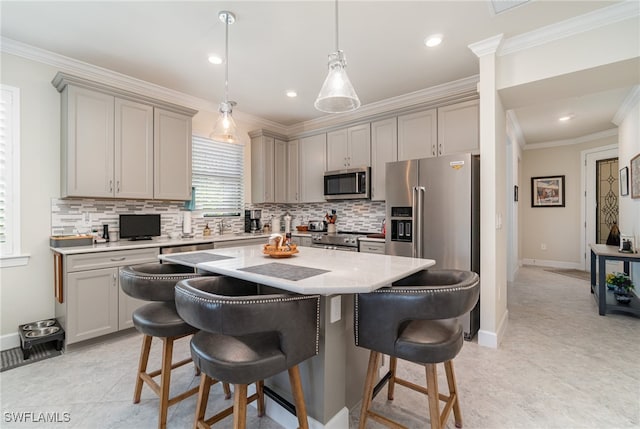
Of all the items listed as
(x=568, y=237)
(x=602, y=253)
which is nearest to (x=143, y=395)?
(x=602, y=253)

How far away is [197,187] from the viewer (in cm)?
421

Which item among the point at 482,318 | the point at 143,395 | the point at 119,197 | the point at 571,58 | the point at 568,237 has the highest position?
the point at 571,58

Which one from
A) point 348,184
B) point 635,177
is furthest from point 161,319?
point 635,177

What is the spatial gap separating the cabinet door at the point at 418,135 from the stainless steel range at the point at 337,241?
4.03ft

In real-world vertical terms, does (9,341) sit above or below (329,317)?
below

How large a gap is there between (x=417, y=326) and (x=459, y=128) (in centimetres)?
265

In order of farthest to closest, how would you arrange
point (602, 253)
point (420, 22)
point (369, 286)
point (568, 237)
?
point (568, 237), point (602, 253), point (420, 22), point (369, 286)

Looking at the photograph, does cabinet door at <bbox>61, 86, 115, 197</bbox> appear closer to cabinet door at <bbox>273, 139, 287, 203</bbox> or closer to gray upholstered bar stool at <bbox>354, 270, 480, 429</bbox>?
cabinet door at <bbox>273, 139, 287, 203</bbox>

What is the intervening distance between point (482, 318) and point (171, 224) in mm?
3658

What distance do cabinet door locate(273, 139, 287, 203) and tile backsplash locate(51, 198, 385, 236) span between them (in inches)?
13.8

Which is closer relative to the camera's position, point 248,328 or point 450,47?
point 248,328

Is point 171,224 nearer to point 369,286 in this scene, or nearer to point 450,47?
point 369,286

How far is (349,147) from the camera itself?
445 centimetres

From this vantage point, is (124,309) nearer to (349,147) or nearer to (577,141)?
(349,147)
